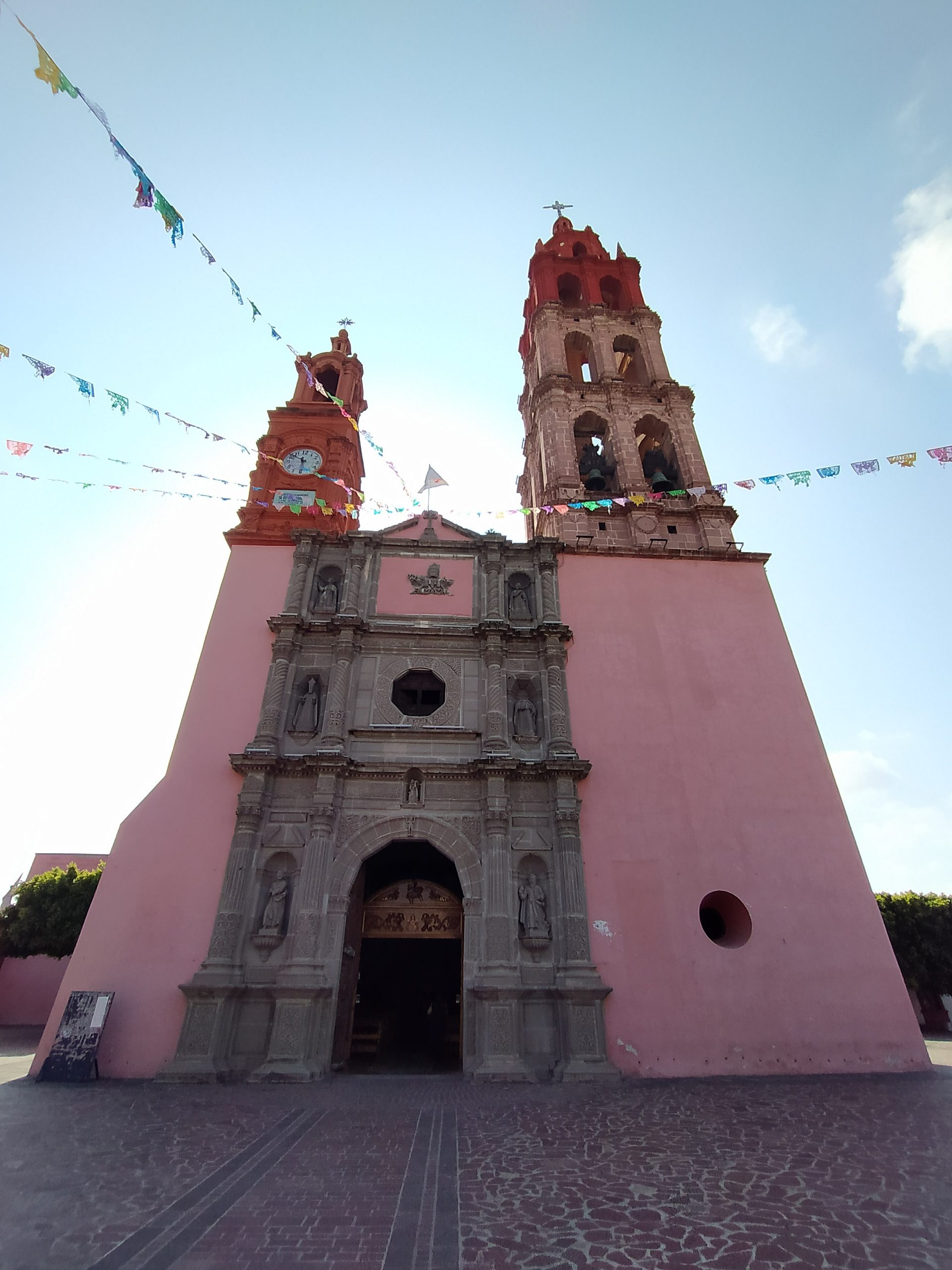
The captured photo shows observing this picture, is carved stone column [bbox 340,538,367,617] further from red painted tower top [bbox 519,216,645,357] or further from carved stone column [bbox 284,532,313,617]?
red painted tower top [bbox 519,216,645,357]

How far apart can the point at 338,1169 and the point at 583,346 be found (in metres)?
22.2

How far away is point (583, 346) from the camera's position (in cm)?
2169

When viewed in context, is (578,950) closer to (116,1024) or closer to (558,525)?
(116,1024)

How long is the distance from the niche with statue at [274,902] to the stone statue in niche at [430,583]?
6257 millimetres

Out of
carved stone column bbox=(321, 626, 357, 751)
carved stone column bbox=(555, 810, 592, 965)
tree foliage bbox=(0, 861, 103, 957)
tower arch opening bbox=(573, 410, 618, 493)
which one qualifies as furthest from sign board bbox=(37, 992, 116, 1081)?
tower arch opening bbox=(573, 410, 618, 493)

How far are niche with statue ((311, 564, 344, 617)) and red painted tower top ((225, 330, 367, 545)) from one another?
0.95 metres

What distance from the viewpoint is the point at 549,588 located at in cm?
1467

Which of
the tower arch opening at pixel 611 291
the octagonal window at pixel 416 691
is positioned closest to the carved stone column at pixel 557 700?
the octagonal window at pixel 416 691

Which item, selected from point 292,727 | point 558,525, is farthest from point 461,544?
point 292,727

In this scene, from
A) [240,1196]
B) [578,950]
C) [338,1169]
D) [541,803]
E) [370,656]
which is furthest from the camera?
[370,656]

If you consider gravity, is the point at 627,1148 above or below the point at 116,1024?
below

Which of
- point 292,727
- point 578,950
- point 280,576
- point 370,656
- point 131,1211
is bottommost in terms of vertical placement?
point 131,1211

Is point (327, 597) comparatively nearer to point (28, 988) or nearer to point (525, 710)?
point (525, 710)

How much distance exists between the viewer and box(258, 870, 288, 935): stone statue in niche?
417 inches
